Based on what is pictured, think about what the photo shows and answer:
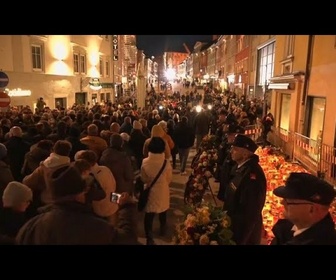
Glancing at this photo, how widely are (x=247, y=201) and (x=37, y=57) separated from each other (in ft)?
56.1

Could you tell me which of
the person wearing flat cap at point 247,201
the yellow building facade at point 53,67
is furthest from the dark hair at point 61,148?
the yellow building facade at point 53,67

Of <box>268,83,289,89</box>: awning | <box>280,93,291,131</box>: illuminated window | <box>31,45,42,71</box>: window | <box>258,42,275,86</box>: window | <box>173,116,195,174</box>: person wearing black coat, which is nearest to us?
<box>173,116,195,174</box>: person wearing black coat

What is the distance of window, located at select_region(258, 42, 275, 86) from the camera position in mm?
23031

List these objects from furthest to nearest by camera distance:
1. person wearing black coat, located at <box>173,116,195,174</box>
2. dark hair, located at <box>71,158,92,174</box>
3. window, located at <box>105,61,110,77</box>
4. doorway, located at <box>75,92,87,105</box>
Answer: window, located at <box>105,61,110,77</box>, doorway, located at <box>75,92,87,105</box>, person wearing black coat, located at <box>173,116,195,174</box>, dark hair, located at <box>71,158,92,174</box>

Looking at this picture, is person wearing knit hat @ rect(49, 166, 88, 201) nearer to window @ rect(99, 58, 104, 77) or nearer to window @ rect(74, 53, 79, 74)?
window @ rect(74, 53, 79, 74)

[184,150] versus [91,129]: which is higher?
[91,129]

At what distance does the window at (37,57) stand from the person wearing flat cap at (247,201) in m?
16.2

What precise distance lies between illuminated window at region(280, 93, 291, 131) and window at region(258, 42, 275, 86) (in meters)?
7.33

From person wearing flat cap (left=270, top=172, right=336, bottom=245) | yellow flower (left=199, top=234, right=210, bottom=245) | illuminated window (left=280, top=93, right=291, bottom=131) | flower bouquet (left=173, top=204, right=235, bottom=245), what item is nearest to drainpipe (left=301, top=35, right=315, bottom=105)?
illuminated window (left=280, top=93, right=291, bottom=131)

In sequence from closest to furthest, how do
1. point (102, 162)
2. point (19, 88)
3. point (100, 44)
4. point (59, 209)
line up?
point (59, 209) → point (102, 162) → point (19, 88) → point (100, 44)
